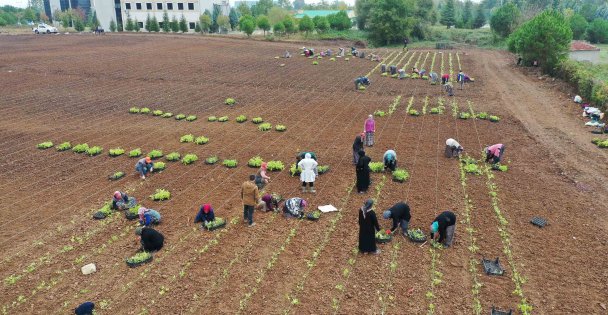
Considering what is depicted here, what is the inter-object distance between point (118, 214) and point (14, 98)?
20.3 meters

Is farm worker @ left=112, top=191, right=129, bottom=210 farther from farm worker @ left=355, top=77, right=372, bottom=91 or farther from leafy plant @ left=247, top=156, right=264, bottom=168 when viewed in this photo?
farm worker @ left=355, top=77, right=372, bottom=91

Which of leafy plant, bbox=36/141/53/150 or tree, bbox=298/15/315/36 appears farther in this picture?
tree, bbox=298/15/315/36

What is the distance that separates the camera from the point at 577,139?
19.8m

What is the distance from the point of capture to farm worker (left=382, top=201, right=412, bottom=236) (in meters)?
11.4

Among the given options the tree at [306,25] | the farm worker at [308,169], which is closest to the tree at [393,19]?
the tree at [306,25]

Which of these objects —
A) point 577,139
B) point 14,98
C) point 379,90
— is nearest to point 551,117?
point 577,139

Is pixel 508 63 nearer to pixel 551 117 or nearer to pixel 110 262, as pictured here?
pixel 551 117

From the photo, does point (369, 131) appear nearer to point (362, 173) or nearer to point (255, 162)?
point (362, 173)

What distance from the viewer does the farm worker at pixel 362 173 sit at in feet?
45.4

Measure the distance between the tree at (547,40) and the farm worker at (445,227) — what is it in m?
29.7

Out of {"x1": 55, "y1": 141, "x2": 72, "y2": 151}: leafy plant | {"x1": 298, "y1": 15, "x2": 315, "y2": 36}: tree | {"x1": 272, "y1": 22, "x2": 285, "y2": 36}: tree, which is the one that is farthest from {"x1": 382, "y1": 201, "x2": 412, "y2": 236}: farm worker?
{"x1": 272, "y1": 22, "x2": 285, "y2": 36}: tree

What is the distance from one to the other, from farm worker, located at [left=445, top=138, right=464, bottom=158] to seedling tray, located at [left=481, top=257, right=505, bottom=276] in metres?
7.29

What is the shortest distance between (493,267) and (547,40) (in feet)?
101

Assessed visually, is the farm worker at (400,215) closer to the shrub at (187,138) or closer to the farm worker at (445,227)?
the farm worker at (445,227)
